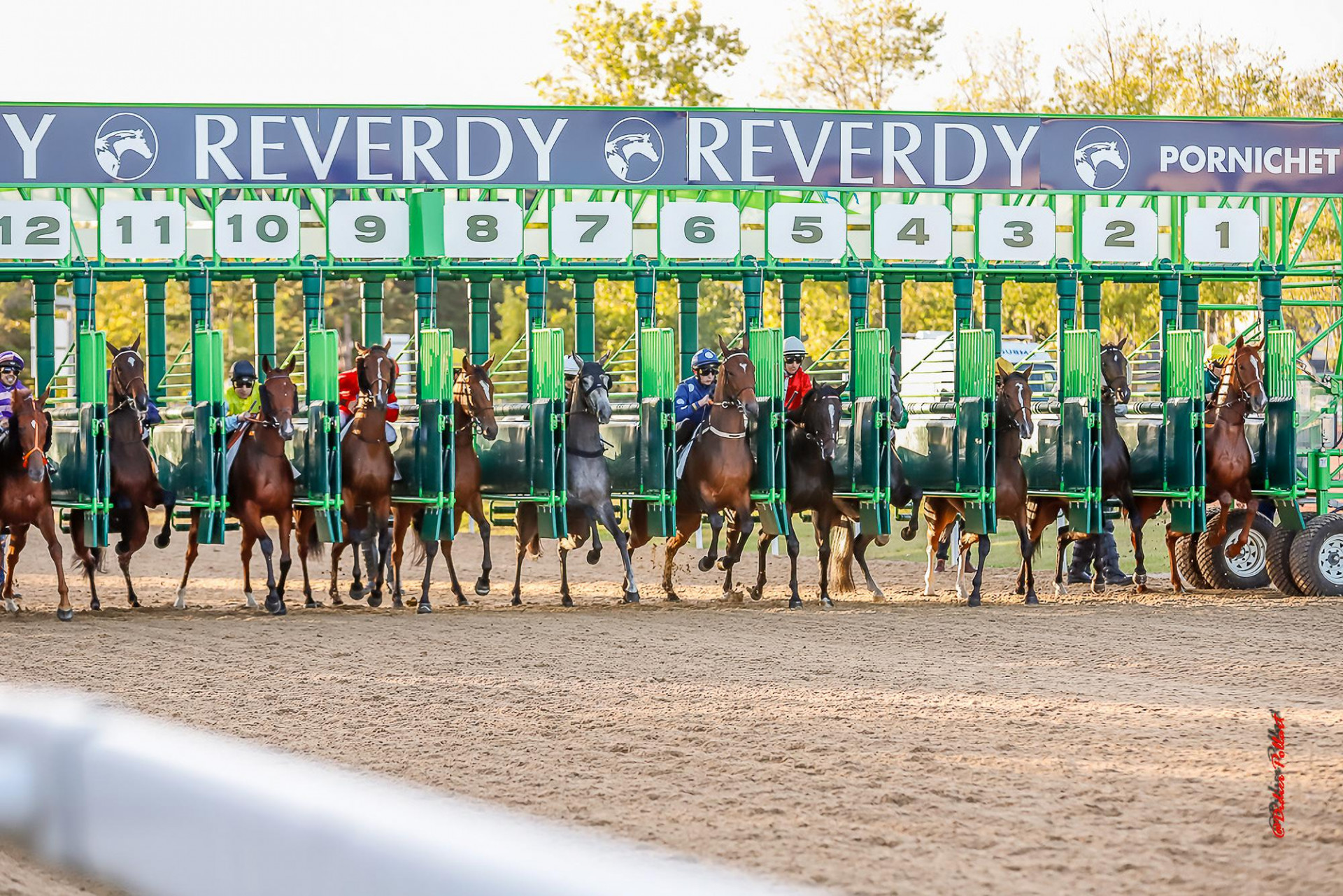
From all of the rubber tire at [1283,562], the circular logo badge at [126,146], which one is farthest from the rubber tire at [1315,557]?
the circular logo badge at [126,146]

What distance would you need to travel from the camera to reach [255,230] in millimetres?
14781

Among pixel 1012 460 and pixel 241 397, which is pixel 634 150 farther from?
pixel 1012 460

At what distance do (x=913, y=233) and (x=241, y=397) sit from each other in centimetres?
574

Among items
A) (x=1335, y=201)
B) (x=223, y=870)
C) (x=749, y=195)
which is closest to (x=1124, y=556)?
(x=1335, y=201)

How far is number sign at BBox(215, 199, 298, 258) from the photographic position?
1472 cm

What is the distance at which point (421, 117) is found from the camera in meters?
14.8

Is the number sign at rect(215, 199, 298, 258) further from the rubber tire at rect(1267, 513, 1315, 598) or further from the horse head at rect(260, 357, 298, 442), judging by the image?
the rubber tire at rect(1267, 513, 1315, 598)

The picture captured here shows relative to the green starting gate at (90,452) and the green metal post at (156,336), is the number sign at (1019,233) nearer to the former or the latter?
the green metal post at (156,336)

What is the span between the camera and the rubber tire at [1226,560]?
15.5 m

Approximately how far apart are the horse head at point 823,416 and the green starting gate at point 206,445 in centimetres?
447

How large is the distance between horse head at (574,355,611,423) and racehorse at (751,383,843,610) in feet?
5.03

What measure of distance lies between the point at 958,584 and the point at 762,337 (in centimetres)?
269

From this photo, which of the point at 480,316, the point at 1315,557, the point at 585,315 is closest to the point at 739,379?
the point at 585,315

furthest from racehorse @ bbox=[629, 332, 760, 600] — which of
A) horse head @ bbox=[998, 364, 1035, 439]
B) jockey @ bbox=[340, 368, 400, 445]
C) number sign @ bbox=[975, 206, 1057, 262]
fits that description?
number sign @ bbox=[975, 206, 1057, 262]
